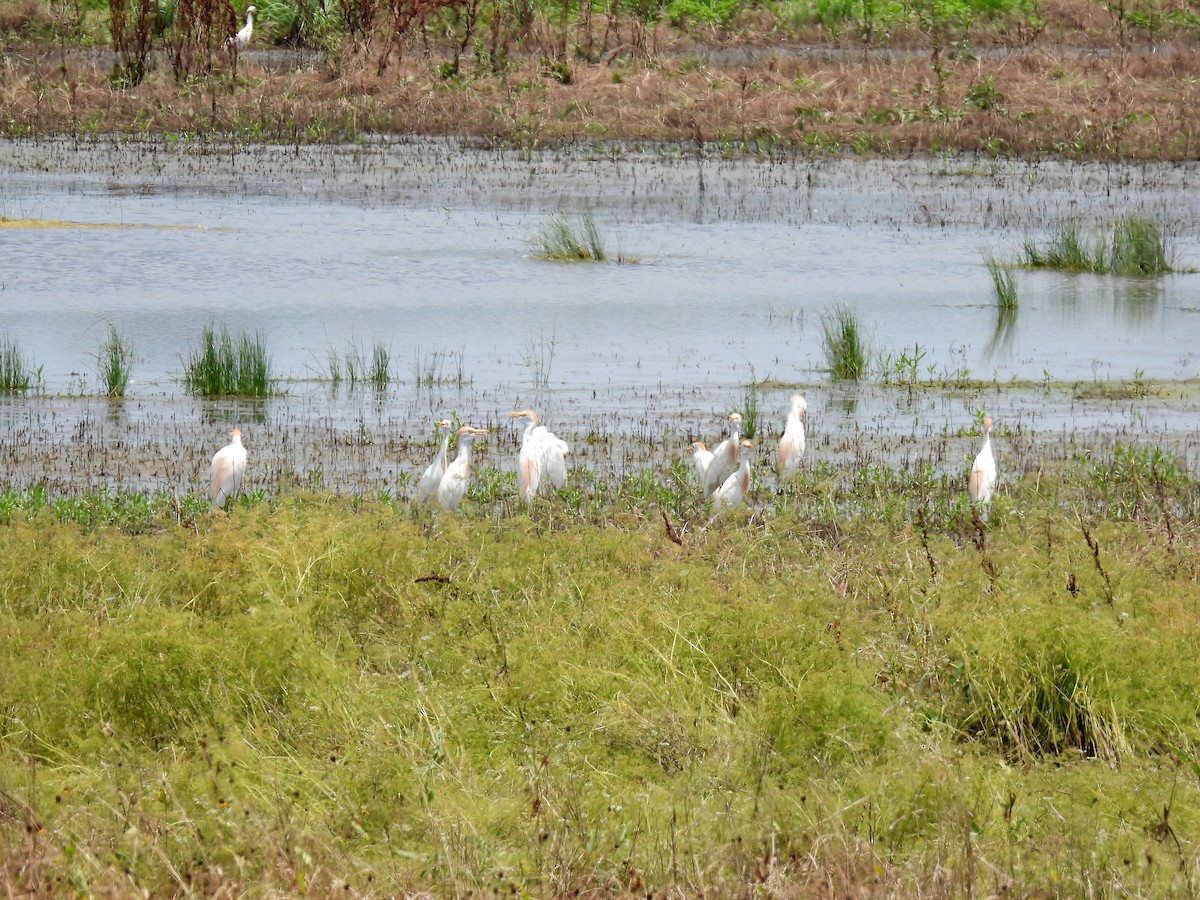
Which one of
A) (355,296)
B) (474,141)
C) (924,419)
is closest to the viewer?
(924,419)

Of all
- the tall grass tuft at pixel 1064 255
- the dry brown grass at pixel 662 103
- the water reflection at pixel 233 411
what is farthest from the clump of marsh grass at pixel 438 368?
the dry brown grass at pixel 662 103

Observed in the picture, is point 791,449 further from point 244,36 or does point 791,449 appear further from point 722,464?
point 244,36

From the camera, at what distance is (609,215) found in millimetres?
24547

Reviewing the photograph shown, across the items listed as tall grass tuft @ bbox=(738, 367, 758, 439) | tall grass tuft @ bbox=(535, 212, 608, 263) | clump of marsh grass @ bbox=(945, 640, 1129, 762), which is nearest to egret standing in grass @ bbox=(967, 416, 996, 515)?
tall grass tuft @ bbox=(738, 367, 758, 439)

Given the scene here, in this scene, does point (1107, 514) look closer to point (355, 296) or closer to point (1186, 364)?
point (1186, 364)

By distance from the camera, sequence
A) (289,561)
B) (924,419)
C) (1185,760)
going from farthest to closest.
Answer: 1. (924,419)
2. (289,561)
3. (1185,760)

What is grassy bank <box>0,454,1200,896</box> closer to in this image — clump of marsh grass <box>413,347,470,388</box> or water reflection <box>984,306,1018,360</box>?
clump of marsh grass <box>413,347,470,388</box>

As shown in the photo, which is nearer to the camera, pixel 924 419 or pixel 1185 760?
pixel 1185 760

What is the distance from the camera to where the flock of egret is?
9.23 m

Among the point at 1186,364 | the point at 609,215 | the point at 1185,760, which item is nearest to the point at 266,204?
the point at 609,215

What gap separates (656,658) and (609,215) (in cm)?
1902

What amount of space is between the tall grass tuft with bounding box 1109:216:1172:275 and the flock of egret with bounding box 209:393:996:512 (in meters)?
10.7

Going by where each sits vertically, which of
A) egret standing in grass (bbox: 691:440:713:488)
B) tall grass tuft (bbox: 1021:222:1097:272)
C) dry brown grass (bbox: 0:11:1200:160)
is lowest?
egret standing in grass (bbox: 691:440:713:488)

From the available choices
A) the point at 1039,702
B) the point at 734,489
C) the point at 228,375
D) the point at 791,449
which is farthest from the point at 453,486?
the point at 228,375
